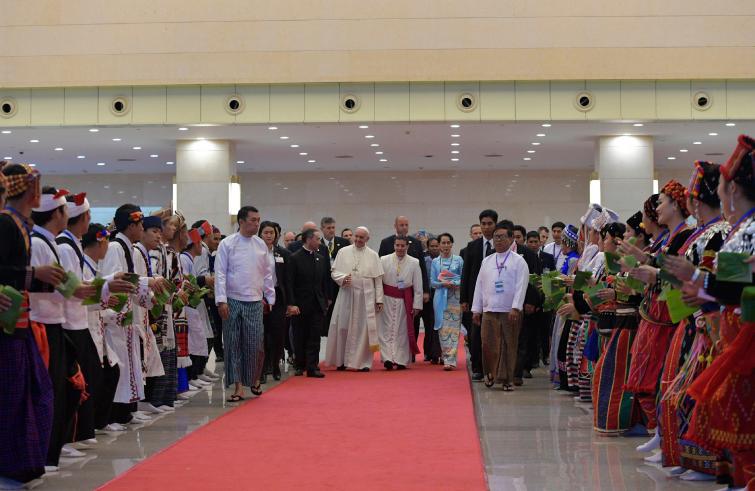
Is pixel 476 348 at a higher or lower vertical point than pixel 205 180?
lower

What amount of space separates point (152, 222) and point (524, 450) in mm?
3640

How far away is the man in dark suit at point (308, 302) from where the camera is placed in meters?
12.4

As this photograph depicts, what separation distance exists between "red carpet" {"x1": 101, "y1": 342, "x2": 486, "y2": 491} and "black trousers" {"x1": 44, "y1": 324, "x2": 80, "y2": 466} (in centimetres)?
50

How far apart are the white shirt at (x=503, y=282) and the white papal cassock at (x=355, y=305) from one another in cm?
215

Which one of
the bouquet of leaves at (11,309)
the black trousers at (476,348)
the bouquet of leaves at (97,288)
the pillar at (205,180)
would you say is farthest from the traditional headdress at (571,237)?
the pillar at (205,180)

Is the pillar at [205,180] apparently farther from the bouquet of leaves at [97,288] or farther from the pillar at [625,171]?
the bouquet of leaves at [97,288]

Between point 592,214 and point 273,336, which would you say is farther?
point 273,336

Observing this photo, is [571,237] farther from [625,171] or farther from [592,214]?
[625,171]

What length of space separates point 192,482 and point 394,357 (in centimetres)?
715

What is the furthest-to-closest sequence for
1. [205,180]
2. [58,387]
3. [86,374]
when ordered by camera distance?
[205,180] → [86,374] → [58,387]

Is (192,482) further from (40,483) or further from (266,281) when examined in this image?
(266,281)

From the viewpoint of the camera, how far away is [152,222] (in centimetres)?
884

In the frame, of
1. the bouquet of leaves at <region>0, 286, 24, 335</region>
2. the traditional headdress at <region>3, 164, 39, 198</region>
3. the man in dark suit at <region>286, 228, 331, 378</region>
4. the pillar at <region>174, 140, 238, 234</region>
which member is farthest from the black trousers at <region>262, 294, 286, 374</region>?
the pillar at <region>174, 140, 238, 234</region>

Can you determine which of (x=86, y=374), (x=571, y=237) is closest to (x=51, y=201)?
(x=86, y=374)
